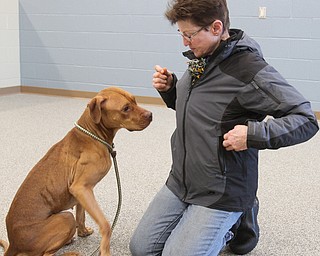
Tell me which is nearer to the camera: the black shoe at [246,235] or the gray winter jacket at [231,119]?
the gray winter jacket at [231,119]

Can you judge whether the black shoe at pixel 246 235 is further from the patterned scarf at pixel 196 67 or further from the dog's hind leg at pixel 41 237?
the dog's hind leg at pixel 41 237

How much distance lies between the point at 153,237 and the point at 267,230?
2.26 ft

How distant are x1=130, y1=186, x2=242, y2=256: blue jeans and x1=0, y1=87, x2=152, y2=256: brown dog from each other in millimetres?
206

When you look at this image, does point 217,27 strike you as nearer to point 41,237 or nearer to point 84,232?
point 41,237

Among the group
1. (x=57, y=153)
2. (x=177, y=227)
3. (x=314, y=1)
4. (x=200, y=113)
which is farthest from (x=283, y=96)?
(x=314, y=1)

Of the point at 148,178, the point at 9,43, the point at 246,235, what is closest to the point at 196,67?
the point at 246,235

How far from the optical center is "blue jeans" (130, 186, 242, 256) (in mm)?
2068

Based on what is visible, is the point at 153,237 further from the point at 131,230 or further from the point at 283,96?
the point at 283,96

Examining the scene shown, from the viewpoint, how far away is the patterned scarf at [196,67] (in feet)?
6.90

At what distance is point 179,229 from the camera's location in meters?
2.15

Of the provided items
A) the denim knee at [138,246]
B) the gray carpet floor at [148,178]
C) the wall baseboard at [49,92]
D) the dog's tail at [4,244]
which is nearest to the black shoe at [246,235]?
the gray carpet floor at [148,178]

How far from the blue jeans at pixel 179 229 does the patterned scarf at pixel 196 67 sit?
0.55m

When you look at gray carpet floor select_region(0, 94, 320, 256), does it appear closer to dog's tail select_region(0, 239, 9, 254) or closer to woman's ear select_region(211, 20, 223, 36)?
dog's tail select_region(0, 239, 9, 254)

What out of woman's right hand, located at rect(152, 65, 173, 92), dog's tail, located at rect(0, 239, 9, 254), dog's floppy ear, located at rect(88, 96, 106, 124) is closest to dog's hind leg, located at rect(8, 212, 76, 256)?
dog's tail, located at rect(0, 239, 9, 254)
